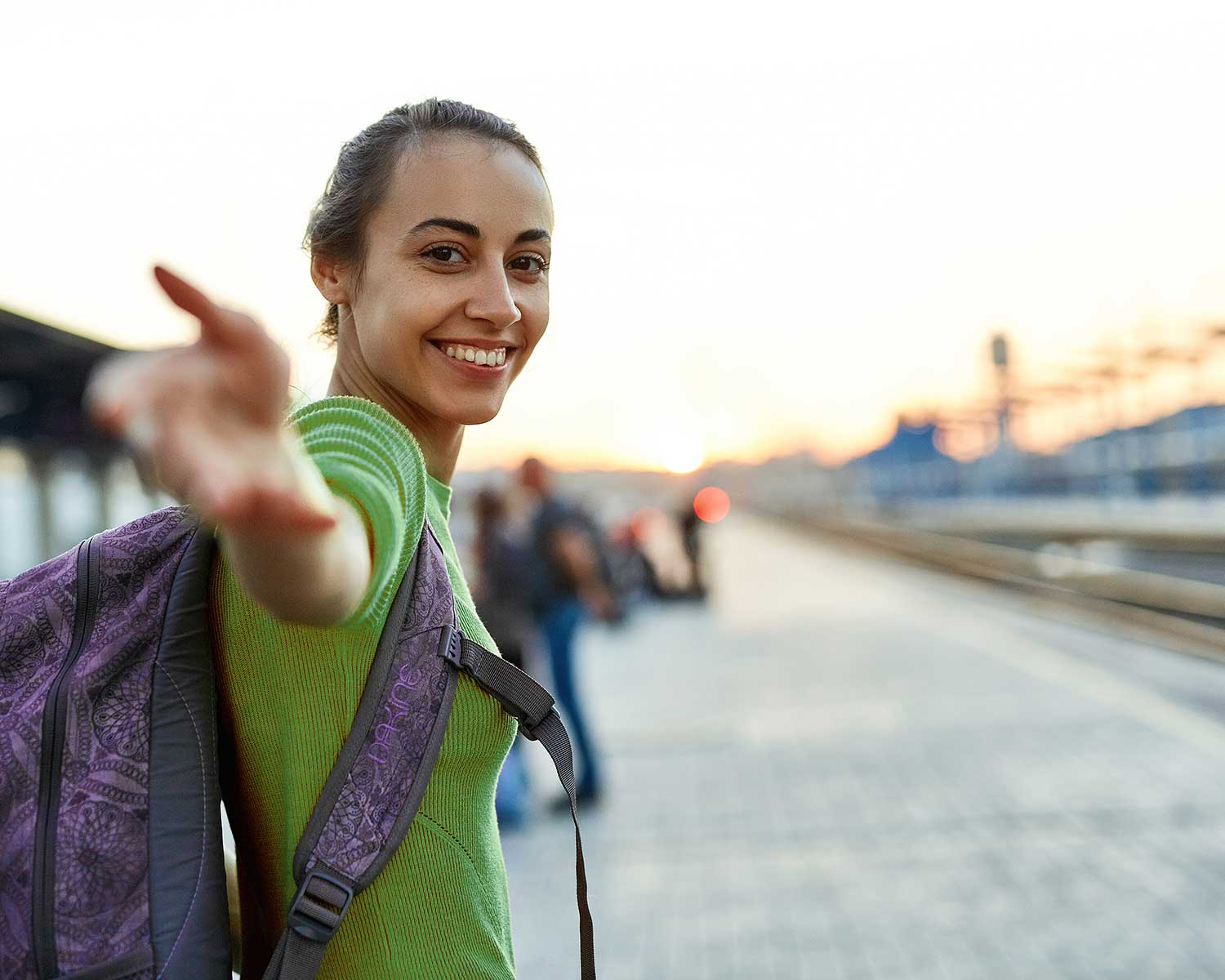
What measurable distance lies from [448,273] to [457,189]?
101 mm

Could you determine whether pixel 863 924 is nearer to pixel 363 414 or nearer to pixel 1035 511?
pixel 363 414

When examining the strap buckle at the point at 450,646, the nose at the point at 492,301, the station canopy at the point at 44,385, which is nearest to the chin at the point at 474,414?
the nose at the point at 492,301

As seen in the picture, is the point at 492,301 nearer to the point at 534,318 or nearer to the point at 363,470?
the point at 534,318

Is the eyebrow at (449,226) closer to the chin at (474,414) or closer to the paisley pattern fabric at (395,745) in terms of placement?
the chin at (474,414)

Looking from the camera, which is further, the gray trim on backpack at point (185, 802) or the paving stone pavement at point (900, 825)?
the paving stone pavement at point (900, 825)

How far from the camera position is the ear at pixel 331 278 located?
1.59 metres

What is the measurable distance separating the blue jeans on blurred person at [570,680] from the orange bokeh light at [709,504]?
14.0m

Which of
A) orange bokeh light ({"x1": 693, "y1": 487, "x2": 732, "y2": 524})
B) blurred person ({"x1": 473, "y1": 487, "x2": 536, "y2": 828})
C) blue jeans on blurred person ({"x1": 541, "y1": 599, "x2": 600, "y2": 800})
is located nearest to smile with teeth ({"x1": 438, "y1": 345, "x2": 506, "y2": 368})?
blurred person ({"x1": 473, "y1": 487, "x2": 536, "y2": 828})

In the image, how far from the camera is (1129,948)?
436cm

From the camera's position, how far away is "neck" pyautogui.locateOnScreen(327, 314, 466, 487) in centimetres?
156

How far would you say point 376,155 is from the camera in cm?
152

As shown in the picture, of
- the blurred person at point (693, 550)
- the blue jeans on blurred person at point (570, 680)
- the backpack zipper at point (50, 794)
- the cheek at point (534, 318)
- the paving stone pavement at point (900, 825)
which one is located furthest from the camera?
the blurred person at point (693, 550)

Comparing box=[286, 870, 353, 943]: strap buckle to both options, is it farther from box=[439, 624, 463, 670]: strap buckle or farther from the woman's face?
the woman's face

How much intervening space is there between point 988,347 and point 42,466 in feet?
57.2
